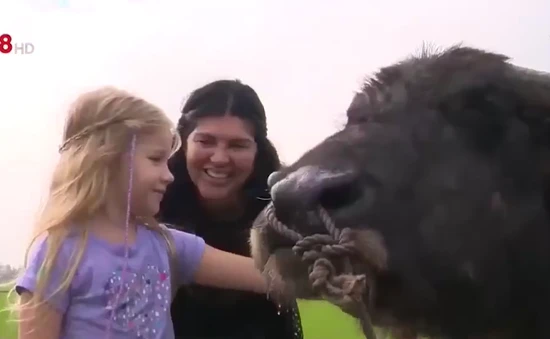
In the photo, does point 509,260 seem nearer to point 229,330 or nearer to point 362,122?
point 362,122

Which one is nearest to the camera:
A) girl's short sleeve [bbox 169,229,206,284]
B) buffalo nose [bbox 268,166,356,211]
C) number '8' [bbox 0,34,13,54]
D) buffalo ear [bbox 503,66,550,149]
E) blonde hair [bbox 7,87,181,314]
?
buffalo nose [bbox 268,166,356,211]

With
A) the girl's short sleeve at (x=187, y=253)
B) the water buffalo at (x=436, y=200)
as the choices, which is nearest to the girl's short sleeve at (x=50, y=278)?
the girl's short sleeve at (x=187, y=253)

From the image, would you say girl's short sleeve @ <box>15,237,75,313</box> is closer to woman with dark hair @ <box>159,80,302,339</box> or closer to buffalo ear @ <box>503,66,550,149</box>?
woman with dark hair @ <box>159,80,302,339</box>

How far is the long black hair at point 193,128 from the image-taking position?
2711 mm

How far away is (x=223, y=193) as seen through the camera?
272 centimetres

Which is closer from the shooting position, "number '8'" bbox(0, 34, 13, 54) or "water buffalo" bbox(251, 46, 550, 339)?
"water buffalo" bbox(251, 46, 550, 339)

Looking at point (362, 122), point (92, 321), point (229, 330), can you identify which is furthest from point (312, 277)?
point (229, 330)

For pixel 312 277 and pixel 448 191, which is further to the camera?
pixel 448 191

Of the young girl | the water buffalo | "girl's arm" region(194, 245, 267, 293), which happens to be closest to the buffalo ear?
the water buffalo

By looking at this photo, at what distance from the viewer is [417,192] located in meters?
1.58

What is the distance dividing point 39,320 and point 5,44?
307cm

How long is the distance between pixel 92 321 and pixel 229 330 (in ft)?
1.95

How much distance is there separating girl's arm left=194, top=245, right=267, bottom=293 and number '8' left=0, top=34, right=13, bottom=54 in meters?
2.84

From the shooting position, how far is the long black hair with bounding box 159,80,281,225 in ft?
8.89
